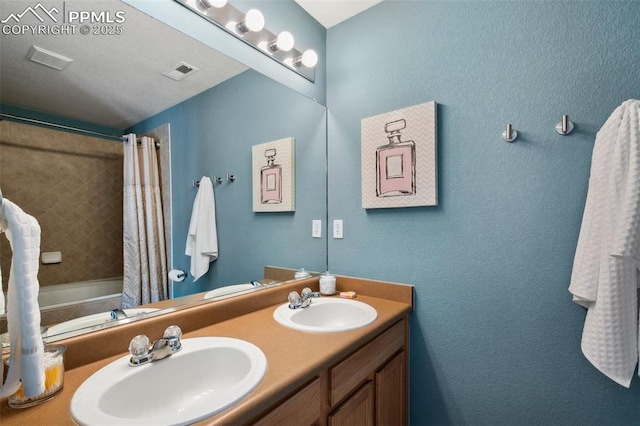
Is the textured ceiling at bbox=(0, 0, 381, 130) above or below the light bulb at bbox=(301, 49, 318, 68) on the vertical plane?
below

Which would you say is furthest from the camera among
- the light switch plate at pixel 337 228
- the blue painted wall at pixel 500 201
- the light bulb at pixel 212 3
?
A: the light switch plate at pixel 337 228

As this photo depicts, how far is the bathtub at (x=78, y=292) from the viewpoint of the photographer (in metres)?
0.79

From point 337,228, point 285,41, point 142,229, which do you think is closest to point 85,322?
point 142,229

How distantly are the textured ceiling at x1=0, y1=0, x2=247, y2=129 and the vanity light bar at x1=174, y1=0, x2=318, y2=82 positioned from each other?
0.47 feet

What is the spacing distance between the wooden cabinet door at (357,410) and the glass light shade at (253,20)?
1.57 m

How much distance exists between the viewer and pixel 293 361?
842 millimetres

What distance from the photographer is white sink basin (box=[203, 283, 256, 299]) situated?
1.19 metres

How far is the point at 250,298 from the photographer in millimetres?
1297

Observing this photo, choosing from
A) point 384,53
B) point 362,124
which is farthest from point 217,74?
point 384,53

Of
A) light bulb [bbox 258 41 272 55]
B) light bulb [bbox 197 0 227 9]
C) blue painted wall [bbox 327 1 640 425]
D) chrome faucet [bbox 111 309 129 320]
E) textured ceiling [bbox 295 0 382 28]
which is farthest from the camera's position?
textured ceiling [bbox 295 0 382 28]

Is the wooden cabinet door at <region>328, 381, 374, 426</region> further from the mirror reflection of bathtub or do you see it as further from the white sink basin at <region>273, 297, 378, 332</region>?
the mirror reflection of bathtub

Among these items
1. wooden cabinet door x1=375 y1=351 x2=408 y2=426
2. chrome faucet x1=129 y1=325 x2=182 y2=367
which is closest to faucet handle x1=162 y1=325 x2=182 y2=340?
chrome faucet x1=129 y1=325 x2=182 y2=367

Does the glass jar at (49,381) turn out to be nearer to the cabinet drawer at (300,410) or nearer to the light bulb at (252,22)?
the cabinet drawer at (300,410)

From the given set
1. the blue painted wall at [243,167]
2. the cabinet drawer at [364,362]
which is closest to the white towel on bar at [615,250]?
the cabinet drawer at [364,362]
